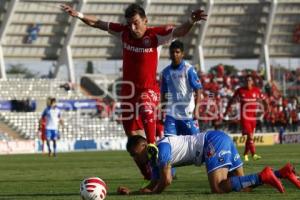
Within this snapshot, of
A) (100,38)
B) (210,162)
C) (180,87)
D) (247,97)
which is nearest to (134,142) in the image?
(210,162)

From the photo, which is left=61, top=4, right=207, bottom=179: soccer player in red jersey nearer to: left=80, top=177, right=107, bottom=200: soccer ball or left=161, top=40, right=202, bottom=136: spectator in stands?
left=161, top=40, right=202, bottom=136: spectator in stands

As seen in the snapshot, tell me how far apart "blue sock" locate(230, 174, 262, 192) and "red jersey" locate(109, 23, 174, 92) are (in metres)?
2.69

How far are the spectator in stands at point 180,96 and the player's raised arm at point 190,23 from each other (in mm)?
2897

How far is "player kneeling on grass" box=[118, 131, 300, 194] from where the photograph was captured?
11.5 m

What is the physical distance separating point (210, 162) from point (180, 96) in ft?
16.1

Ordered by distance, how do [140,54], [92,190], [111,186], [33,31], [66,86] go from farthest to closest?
1. [33,31]
2. [66,86]
3. [111,186]
4. [140,54]
5. [92,190]

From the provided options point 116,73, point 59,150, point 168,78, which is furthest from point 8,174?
point 116,73

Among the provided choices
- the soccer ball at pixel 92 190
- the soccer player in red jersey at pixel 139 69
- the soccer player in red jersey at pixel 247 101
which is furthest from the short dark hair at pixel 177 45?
the soccer player in red jersey at pixel 247 101

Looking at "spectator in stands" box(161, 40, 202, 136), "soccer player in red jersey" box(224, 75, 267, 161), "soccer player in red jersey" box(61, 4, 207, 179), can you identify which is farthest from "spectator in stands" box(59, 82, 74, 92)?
"soccer player in red jersey" box(61, 4, 207, 179)

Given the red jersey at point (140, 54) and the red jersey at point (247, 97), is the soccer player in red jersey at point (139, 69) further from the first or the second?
the red jersey at point (247, 97)

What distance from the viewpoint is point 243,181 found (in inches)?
456

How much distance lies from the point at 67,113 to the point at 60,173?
35580 mm

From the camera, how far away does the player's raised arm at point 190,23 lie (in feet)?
41.5

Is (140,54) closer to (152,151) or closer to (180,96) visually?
(152,151)
